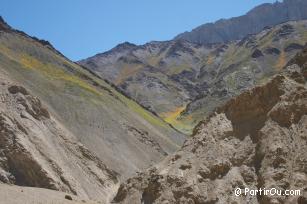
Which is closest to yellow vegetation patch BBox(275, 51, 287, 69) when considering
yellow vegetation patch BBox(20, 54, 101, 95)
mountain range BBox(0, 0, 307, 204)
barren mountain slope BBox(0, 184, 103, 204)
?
mountain range BBox(0, 0, 307, 204)

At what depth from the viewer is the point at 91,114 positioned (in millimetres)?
53250

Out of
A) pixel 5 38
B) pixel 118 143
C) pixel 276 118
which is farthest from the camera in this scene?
pixel 5 38

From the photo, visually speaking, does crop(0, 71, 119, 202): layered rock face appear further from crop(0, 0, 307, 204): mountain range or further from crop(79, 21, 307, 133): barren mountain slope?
crop(79, 21, 307, 133): barren mountain slope

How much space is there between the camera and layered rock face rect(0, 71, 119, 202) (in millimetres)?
31391

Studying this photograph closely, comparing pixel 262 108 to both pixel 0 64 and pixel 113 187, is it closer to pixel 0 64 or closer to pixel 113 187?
pixel 113 187

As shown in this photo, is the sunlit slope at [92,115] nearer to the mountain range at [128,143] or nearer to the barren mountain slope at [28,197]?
the mountain range at [128,143]

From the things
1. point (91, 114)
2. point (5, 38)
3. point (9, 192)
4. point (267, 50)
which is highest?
point (267, 50)

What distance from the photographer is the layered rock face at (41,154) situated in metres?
31.4

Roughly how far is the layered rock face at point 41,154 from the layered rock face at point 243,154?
10.5 meters

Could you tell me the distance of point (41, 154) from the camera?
33375 millimetres

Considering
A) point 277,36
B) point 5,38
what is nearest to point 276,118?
point 5,38

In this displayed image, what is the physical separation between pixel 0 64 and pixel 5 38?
21.7 meters

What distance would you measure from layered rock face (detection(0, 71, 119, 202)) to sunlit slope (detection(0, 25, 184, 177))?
14.2ft

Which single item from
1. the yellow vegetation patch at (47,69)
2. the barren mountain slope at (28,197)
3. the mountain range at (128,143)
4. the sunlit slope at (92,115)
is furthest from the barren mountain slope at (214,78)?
the barren mountain slope at (28,197)
